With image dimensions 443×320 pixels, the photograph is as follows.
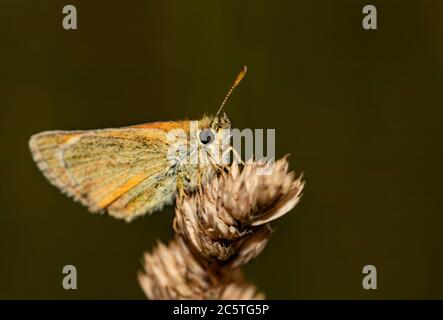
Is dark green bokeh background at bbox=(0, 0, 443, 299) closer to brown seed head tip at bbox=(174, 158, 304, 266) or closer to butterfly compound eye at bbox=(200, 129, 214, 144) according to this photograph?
butterfly compound eye at bbox=(200, 129, 214, 144)

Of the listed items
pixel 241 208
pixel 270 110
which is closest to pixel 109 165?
pixel 241 208

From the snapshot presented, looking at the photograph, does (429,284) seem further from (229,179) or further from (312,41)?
(229,179)

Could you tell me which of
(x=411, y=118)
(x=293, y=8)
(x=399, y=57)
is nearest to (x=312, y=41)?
(x=293, y=8)

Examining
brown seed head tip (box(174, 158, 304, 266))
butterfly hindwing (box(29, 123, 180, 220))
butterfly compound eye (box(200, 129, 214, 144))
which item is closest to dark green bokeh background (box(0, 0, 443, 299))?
butterfly hindwing (box(29, 123, 180, 220))

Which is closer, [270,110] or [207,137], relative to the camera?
[207,137]

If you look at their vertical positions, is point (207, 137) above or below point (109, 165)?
above

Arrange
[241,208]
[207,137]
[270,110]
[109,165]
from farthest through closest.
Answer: [270,110]
[109,165]
[207,137]
[241,208]

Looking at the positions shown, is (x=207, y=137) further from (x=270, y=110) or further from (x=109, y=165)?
(x=270, y=110)

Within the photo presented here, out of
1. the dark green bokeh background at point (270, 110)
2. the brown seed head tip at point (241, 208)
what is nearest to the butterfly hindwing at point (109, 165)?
the brown seed head tip at point (241, 208)
